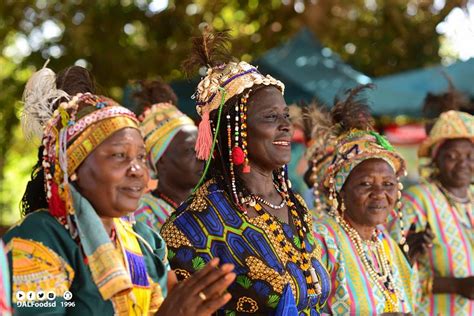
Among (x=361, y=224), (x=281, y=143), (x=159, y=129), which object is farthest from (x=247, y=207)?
(x=159, y=129)

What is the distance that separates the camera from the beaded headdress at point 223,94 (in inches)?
175

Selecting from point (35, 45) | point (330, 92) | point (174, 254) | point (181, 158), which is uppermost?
point (35, 45)

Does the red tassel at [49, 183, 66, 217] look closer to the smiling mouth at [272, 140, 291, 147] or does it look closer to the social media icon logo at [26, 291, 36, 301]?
the social media icon logo at [26, 291, 36, 301]

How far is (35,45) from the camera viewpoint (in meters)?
11.4

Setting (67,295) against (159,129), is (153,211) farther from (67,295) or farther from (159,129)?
(67,295)

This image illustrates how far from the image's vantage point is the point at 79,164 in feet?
11.2

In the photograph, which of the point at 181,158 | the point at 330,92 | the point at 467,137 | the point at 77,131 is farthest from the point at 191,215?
the point at 330,92

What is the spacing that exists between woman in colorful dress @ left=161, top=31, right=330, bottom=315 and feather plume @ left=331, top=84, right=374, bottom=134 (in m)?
1.05

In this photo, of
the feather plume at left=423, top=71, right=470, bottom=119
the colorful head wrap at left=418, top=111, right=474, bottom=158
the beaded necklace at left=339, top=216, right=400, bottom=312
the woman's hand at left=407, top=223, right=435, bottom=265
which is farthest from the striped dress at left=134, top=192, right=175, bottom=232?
the feather plume at left=423, top=71, right=470, bottom=119

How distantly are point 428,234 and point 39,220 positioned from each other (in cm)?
359

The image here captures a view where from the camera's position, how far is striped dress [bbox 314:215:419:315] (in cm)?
500

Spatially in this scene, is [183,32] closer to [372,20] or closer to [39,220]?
[372,20]

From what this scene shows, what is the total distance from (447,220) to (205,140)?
280cm

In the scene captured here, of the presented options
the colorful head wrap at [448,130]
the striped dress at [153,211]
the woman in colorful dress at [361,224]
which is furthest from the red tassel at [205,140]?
the colorful head wrap at [448,130]
